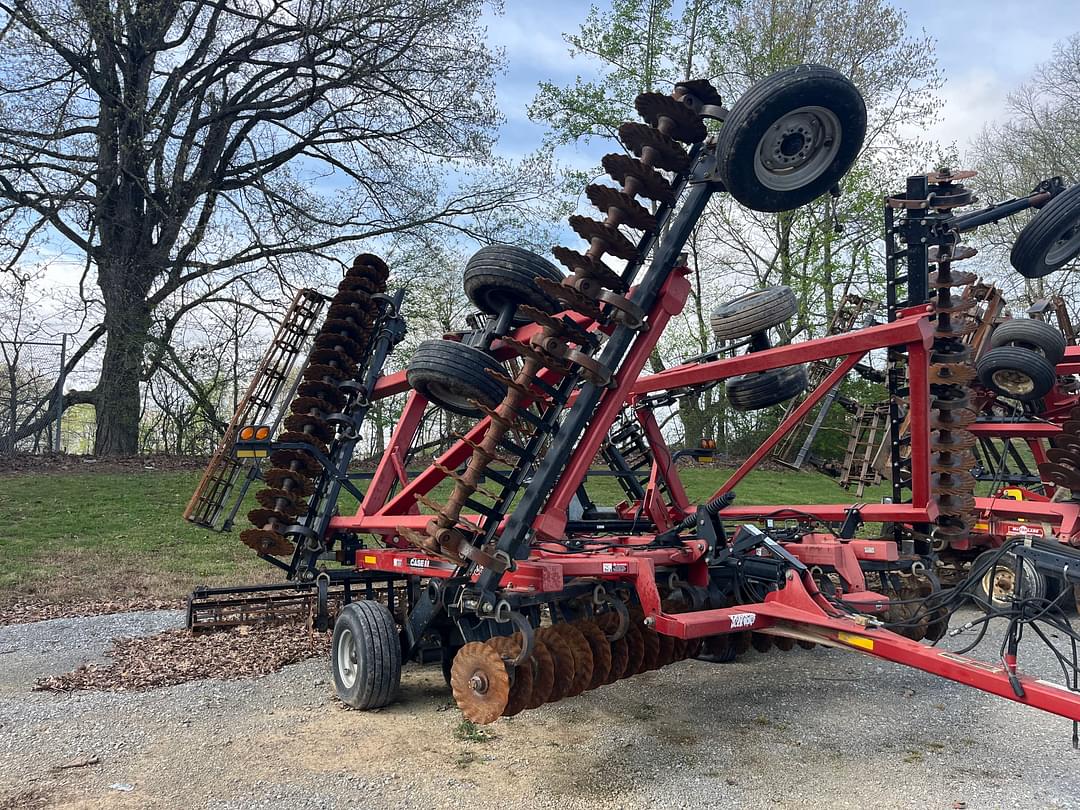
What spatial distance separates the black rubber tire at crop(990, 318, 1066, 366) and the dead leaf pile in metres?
7.33

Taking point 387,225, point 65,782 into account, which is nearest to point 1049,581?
point 65,782

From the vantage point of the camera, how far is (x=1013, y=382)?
8953 mm

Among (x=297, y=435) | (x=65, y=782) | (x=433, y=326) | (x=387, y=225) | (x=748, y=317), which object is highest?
(x=387, y=225)

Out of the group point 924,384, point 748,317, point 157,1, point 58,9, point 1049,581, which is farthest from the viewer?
point 157,1

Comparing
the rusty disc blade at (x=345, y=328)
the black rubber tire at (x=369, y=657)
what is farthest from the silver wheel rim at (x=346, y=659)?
the rusty disc blade at (x=345, y=328)

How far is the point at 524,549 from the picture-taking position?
4.65 meters

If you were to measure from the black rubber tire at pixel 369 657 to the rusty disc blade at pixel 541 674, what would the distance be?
1.28 m

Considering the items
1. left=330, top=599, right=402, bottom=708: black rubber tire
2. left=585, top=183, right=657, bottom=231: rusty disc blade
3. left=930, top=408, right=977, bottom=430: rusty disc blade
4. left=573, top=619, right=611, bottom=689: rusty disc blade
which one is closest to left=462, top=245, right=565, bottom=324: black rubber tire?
left=585, top=183, right=657, bottom=231: rusty disc blade

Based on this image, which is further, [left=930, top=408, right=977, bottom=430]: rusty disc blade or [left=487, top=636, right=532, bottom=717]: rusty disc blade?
[left=930, top=408, right=977, bottom=430]: rusty disc blade

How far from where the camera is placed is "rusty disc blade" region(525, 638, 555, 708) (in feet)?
14.5

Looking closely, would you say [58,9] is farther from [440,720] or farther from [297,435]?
[440,720]

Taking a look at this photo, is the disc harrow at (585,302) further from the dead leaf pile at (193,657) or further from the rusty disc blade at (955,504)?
the rusty disc blade at (955,504)

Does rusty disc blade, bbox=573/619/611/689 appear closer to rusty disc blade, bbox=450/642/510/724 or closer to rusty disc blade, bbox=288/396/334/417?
rusty disc blade, bbox=450/642/510/724

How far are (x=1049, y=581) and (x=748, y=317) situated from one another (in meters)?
4.03
